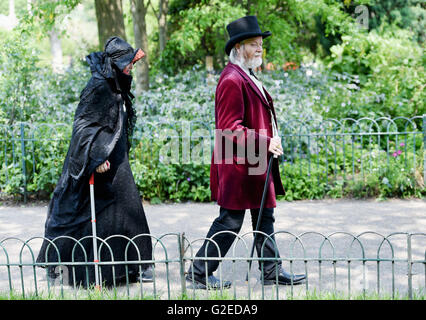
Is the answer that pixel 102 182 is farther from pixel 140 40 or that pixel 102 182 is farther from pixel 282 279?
pixel 140 40

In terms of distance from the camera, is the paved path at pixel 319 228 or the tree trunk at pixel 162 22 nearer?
the paved path at pixel 319 228

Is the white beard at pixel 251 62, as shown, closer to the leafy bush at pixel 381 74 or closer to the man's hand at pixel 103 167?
the man's hand at pixel 103 167

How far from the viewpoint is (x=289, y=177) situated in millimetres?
7602

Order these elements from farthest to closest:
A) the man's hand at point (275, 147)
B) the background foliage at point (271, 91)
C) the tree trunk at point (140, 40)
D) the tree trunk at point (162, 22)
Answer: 1. the tree trunk at point (162, 22)
2. the tree trunk at point (140, 40)
3. the background foliage at point (271, 91)
4. the man's hand at point (275, 147)

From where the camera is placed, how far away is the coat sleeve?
161 inches

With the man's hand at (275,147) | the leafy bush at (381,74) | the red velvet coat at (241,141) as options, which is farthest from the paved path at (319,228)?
the leafy bush at (381,74)

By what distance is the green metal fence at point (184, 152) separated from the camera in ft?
24.6

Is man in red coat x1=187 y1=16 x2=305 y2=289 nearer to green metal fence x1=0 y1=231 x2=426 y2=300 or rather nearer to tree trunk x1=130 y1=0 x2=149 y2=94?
green metal fence x1=0 y1=231 x2=426 y2=300

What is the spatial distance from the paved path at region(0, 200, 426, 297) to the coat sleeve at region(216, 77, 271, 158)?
0.97 meters

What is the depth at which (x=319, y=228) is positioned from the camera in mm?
6023

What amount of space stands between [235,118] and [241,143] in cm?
18

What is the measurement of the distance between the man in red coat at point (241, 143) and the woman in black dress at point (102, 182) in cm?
62

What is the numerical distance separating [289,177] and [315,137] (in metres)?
0.74
